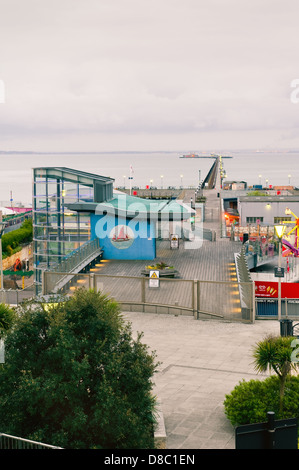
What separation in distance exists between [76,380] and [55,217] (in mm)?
24233

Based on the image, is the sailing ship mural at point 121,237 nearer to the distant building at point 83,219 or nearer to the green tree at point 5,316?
the distant building at point 83,219

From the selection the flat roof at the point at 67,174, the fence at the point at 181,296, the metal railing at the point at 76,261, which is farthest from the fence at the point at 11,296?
the flat roof at the point at 67,174

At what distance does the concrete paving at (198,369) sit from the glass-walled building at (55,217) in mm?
10977

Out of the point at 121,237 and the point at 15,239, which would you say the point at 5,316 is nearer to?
the point at 121,237

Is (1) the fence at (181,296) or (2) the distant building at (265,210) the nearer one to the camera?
(1) the fence at (181,296)

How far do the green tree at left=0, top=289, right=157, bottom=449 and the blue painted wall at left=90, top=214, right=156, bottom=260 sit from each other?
75.0 feet

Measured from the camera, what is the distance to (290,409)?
38.7 ft

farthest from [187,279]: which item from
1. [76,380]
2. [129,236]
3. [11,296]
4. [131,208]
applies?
[76,380]

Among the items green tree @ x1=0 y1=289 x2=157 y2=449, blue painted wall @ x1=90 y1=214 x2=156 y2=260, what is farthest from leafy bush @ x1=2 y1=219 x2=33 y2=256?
green tree @ x1=0 y1=289 x2=157 y2=449

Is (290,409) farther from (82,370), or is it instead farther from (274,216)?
(274,216)

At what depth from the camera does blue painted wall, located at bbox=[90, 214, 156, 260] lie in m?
33.9

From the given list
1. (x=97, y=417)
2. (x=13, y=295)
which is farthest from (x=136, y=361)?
(x=13, y=295)

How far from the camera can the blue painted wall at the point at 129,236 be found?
111 ft

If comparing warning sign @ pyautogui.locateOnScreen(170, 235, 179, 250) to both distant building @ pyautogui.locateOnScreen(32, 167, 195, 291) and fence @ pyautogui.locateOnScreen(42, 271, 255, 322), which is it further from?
fence @ pyautogui.locateOnScreen(42, 271, 255, 322)
